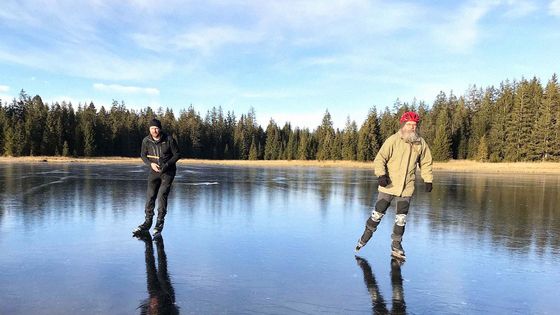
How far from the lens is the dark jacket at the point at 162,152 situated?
695cm

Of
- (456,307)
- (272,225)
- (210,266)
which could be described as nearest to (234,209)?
(272,225)

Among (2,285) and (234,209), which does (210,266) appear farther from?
(234,209)

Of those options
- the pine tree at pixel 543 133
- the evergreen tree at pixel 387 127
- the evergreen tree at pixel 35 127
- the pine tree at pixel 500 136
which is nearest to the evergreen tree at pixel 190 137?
the evergreen tree at pixel 35 127

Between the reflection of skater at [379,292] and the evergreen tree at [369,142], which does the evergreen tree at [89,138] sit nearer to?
the evergreen tree at [369,142]

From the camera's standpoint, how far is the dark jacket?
6945mm

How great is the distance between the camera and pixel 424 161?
18.6 feet

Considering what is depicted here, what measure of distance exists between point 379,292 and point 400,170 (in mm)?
2011

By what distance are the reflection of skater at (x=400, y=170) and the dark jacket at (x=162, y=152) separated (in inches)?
143

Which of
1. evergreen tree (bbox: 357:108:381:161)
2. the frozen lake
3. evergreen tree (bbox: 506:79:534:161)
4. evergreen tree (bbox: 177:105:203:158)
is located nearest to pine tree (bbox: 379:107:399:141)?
evergreen tree (bbox: 357:108:381:161)

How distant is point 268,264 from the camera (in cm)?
507

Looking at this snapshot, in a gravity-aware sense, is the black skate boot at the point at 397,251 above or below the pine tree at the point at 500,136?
below

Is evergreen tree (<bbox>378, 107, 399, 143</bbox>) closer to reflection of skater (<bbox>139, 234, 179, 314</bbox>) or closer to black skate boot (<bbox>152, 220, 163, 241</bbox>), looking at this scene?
black skate boot (<bbox>152, 220, 163, 241</bbox>)

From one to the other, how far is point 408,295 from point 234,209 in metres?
6.27

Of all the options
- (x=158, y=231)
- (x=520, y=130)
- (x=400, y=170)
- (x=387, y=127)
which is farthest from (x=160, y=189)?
(x=387, y=127)
